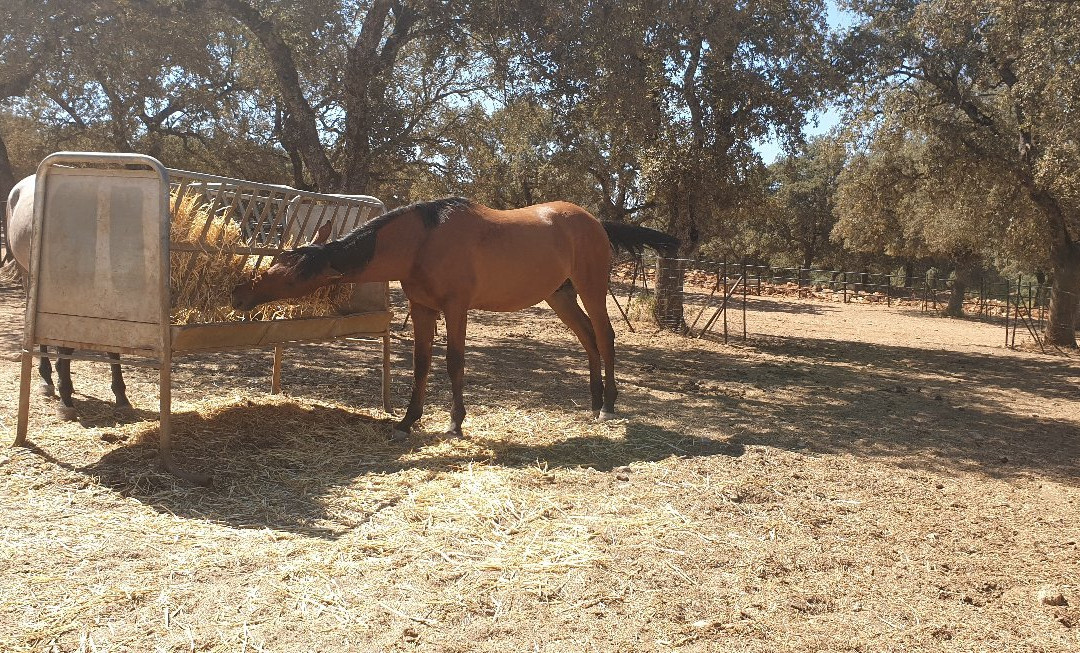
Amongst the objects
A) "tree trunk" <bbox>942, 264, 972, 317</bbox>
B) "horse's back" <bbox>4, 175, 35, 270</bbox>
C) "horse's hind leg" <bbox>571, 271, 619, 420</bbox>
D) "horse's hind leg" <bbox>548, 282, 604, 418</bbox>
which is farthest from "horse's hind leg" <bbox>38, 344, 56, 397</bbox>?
"tree trunk" <bbox>942, 264, 972, 317</bbox>

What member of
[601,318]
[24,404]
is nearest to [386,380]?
[601,318]

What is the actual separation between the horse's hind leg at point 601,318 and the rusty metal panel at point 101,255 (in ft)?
10.8

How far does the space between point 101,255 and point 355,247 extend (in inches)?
59.9

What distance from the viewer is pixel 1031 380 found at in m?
11.0

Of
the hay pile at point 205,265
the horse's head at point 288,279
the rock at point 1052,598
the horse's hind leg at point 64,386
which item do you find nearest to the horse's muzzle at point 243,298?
the horse's head at point 288,279

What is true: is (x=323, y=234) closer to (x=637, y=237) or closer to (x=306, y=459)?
(x=306, y=459)

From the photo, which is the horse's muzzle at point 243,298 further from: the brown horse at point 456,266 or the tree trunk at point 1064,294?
the tree trunk at point 1064,294

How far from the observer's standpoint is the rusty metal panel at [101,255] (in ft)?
15.0

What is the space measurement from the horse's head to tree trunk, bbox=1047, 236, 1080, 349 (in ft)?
48.1

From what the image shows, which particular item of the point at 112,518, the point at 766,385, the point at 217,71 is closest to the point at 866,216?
the point at 766,385

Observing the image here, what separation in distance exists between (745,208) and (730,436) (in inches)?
360

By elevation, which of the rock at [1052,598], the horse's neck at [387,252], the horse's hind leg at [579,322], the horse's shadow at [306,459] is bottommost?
the rock at [1052,598]

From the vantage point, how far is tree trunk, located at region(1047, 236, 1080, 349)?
1475 centimetres

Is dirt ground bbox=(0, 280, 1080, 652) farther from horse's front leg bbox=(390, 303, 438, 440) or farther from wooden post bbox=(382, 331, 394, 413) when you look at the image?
horse's front leg bbox=(390, 303, 438, 440)
